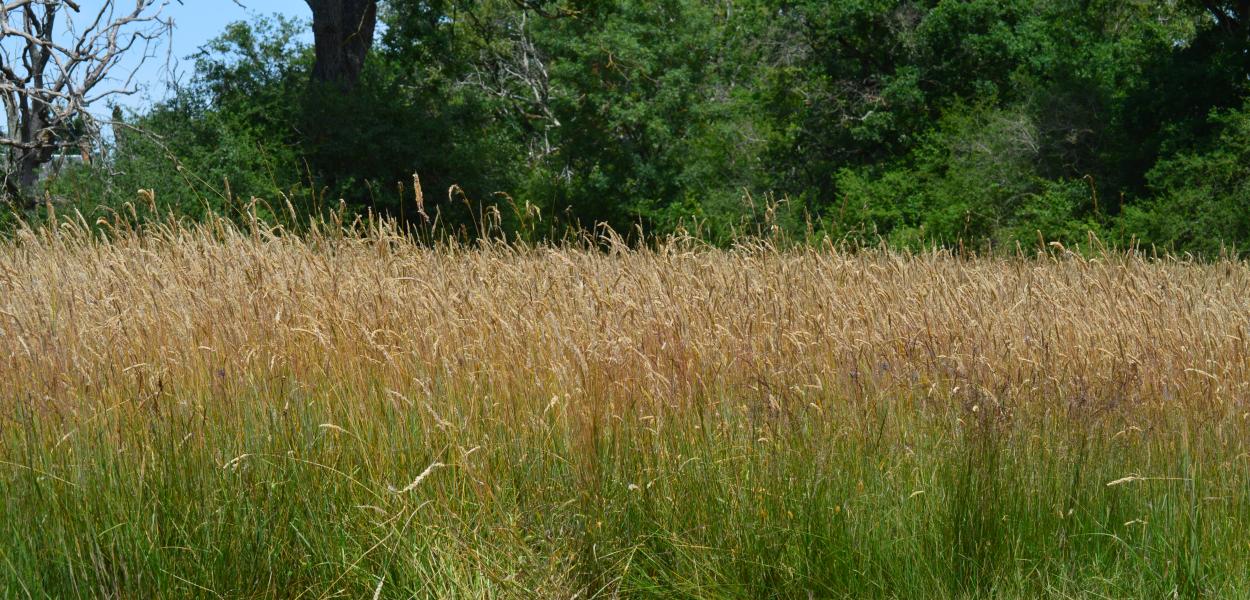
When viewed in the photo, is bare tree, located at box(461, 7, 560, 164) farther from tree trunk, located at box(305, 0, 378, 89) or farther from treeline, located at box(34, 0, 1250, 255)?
tree trunk, located at box(305, 0, 378, 89)

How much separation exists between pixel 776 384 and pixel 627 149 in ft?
61.7

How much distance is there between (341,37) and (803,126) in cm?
968

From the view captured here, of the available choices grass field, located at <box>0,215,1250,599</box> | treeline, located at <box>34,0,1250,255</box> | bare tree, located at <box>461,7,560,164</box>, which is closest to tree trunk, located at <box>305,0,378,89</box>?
treeline, located at <box>34,0,1250,255</box>

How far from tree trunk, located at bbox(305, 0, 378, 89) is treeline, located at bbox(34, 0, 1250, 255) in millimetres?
250

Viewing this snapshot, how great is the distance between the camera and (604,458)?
3.86 metres

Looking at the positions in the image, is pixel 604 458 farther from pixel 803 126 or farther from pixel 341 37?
pixel 803 126

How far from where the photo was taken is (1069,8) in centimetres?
2194

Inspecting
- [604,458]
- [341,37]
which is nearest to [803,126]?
[341,37]

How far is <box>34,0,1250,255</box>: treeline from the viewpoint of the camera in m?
17.0

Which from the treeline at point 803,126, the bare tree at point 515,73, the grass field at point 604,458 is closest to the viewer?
the grass field at point 604,458

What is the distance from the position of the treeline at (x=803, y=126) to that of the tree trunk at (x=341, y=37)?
250 mm

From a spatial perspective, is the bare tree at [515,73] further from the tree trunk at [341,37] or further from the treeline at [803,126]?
the tree trunk at [341,37]

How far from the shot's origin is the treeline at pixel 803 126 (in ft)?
55.9

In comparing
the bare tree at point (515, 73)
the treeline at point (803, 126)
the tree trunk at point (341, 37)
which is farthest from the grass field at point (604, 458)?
the bare tree at point (515, 73)
